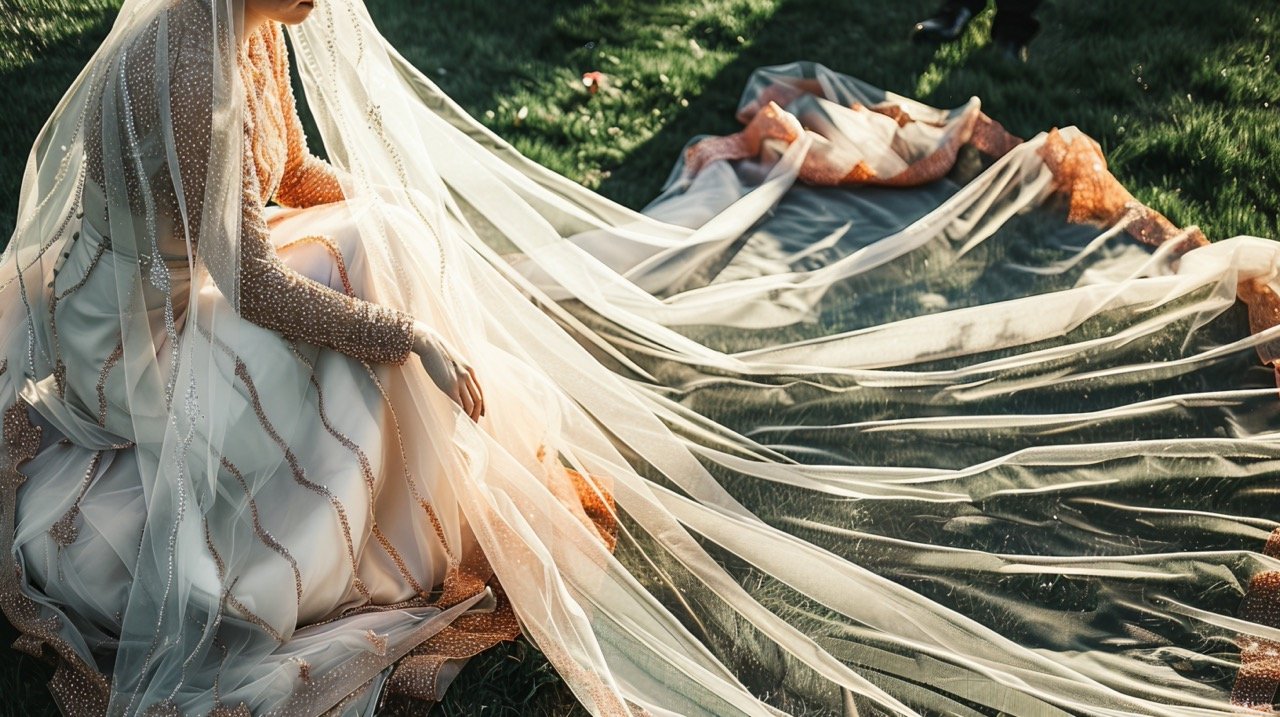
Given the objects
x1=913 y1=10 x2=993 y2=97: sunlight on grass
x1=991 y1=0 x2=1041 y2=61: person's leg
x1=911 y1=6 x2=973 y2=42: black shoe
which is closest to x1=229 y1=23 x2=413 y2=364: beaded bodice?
x1=913 y1=10 x2=993 y2=97: sunlight on grass

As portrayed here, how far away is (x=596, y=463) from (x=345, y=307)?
75 centimetres

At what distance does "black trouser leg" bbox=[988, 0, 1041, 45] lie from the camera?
16.6ft

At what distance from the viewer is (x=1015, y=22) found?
16.7 ft

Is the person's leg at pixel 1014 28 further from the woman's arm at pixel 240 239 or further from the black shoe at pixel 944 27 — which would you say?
the woman's arm at pixel 240 239

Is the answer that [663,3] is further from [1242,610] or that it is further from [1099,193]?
[1242,610]

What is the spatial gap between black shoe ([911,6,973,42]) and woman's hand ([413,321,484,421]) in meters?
3.60

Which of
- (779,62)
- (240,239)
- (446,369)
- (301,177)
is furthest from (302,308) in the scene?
(779,62)

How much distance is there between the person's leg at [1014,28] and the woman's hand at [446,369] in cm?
363

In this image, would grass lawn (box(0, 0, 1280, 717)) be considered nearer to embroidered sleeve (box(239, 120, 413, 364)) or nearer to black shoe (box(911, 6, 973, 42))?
black shoe (box(911, 6, 973, 42))

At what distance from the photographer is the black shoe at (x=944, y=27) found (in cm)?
519

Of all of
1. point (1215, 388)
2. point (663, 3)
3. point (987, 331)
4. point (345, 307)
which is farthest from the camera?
point (663, 3)

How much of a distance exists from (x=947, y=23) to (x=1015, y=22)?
0.31 m

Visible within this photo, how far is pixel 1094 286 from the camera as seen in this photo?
341 cm

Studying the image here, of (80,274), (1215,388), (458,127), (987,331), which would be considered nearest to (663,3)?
(458,127)
